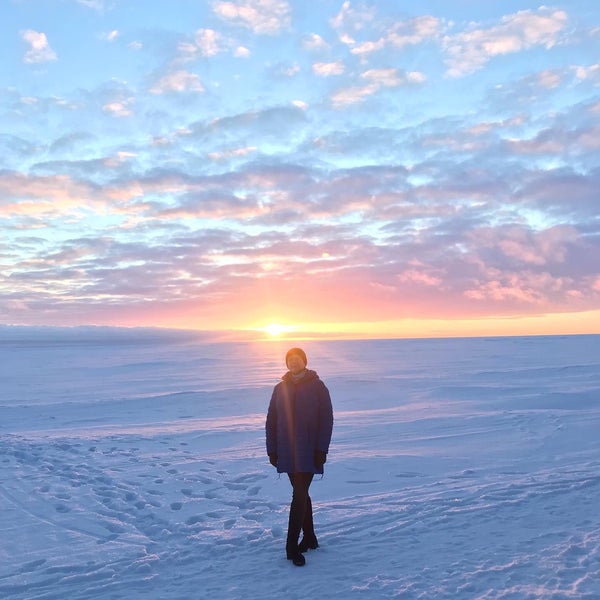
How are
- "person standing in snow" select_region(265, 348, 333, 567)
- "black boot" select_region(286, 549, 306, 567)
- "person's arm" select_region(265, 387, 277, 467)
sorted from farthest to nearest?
"person's arm" select_region(265, 387, 277, 467) < "person standing in snow" select_region(265, 348, 333, 567) < "black boot" select_region(286, 549, 306, 567)

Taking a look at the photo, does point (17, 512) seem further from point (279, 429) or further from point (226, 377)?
point (226, 377)

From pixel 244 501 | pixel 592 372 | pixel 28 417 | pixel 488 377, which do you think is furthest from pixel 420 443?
pixel 592 372

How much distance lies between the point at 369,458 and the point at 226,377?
16716 millimetres

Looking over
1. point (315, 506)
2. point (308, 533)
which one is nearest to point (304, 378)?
point (308, 533)

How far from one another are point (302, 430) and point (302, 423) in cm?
7

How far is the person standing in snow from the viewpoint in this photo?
5434mm

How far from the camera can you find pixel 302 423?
17.9 ft

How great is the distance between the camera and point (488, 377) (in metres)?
23.9

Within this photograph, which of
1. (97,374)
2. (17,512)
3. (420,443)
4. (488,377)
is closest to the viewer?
(17,512)

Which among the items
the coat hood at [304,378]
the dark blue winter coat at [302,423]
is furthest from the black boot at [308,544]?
the coat hood at [304,378]

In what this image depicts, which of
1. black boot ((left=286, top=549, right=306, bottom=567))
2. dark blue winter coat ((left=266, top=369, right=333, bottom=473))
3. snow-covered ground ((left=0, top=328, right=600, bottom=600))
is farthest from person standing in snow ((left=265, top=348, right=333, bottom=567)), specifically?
snow-covered ground ((left=0, top=328, right=600, bottom=600))

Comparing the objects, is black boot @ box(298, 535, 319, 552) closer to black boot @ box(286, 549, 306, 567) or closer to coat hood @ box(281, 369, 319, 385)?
black boot @ box(286, 549, 306, 567)

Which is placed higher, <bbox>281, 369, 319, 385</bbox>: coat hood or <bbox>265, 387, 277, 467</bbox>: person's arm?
<bbox>281, 369, 319, 385</bbox>: coat hood

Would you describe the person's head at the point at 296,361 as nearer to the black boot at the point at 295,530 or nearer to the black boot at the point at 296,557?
the black boot at the point at 295,530
